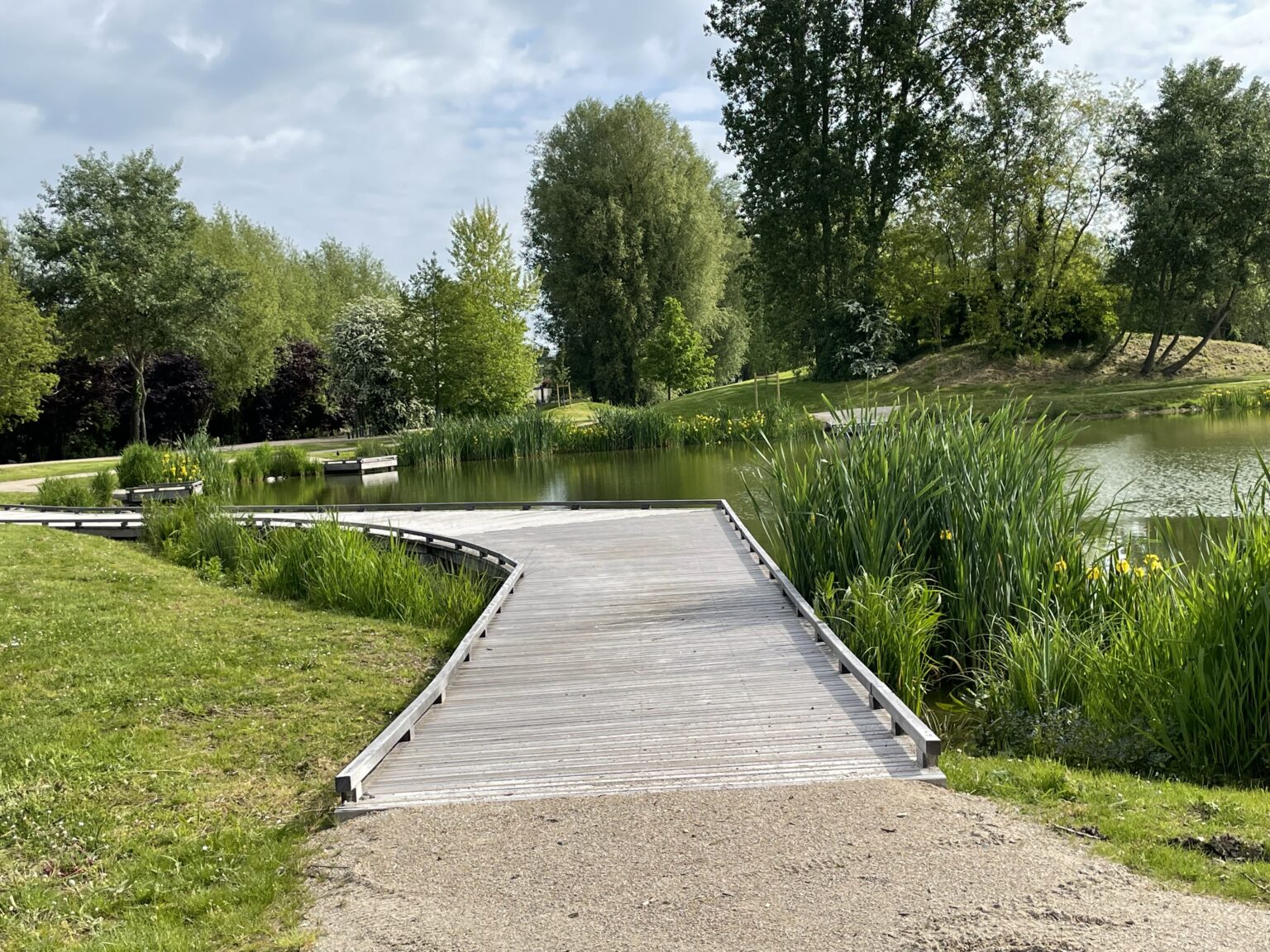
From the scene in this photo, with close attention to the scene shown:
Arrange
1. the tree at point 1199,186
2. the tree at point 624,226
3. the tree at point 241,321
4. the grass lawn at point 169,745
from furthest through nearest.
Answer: the tree at point 624,226
the tree at point 241,321
the tree at point 1199,186
the grass lawn at point 169,745

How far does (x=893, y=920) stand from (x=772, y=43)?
33.2 m

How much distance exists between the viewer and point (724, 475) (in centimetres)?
1841

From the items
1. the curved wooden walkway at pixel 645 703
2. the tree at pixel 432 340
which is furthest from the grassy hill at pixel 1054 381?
the curved wooden walkway at pixel 645 703

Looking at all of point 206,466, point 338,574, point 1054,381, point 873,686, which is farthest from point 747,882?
point 1054,381

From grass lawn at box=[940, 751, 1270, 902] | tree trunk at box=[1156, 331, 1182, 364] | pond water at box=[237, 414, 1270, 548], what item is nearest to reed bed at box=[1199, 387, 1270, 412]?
pond water at box=[237, 414, 1270, 548]

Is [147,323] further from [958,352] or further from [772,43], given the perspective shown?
[958,352]

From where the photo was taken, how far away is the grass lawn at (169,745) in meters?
3.28

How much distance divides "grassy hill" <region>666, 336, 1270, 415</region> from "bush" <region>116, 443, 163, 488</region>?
15588 millimetres

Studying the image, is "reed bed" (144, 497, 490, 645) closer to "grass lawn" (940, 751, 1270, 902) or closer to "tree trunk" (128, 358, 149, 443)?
"grass lawn" (940, 751, 1270, 902)

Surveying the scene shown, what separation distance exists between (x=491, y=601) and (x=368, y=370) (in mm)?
27465

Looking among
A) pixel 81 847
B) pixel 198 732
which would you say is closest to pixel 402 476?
pixel 198 732

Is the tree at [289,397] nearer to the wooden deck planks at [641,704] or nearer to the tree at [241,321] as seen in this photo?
the tree at [241,321]

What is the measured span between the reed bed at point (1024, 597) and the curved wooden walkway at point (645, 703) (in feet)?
2.01

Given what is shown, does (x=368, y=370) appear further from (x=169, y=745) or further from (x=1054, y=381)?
(x=169, y=745)
